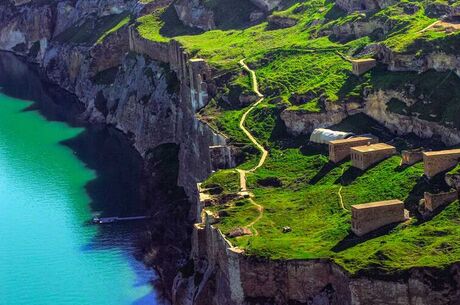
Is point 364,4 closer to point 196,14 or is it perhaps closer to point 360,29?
point 360,29

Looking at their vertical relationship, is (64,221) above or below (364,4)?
below

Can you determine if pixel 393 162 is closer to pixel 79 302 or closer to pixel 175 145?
pixel 79 302

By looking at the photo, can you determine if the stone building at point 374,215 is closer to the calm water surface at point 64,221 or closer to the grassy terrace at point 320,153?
the grassy terrace at point 320,153

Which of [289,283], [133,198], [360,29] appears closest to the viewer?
[289,283]

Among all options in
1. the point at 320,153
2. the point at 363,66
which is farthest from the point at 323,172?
the point at 363,66

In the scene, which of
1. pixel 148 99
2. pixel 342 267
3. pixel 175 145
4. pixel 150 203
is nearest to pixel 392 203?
pixel 342 267

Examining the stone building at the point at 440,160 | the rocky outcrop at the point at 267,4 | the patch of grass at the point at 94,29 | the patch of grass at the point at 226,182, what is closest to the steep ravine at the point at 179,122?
the patch of grass at the point at 94,29
